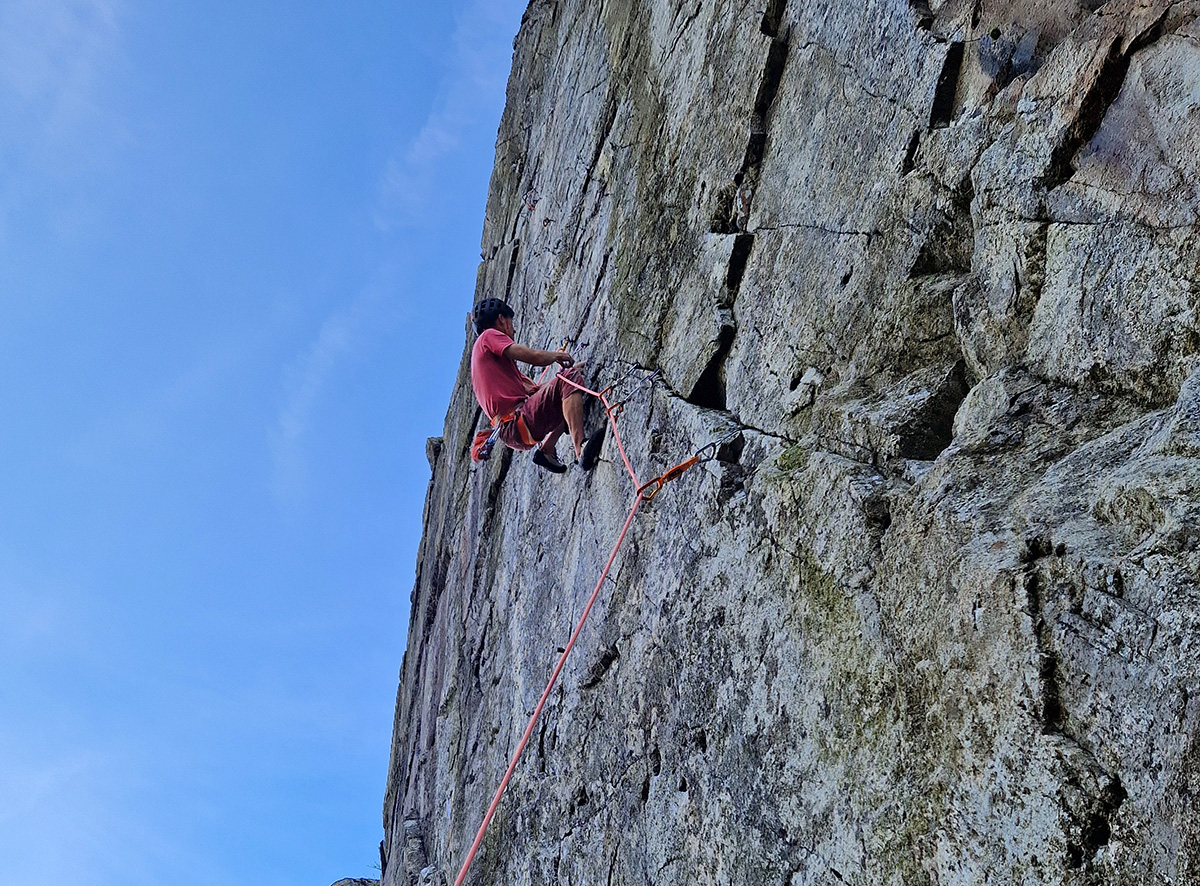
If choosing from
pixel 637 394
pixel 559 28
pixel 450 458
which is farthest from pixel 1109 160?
Answer: pixel 450 458

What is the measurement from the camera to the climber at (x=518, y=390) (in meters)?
8.41

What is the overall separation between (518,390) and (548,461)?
0.78 m

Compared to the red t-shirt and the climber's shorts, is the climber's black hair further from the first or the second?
the climber's shorts

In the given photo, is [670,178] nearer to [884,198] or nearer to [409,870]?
[884,198]

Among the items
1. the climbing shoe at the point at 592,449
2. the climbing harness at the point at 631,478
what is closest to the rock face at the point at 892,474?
the climbing harness at the point at 631,478

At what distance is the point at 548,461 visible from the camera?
27.9ft

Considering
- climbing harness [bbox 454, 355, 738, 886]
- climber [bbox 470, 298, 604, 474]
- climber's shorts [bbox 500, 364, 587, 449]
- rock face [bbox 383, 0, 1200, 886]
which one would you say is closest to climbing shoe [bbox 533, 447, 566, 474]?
climber [bbox 470, 298, 604, 474]

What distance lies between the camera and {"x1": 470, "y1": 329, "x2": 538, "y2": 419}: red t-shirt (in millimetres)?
8742

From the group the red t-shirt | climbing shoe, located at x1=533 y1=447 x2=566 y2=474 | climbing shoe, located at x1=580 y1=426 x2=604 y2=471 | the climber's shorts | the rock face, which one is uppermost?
the red t-shirt

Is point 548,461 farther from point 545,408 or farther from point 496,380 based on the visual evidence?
point 496,380

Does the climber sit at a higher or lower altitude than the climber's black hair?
lower

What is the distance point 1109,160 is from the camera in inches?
156

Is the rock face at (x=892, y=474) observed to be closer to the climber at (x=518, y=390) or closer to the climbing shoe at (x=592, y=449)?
the climbing shoe at (x=592, y=449)

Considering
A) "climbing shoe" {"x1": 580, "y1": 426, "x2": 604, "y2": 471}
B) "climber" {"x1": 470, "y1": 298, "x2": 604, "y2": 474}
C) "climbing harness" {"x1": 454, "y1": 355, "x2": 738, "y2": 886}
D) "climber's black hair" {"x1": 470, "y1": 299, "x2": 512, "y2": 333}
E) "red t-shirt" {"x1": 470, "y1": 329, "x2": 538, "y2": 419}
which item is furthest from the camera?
"climber's black hair" {"x1": 470, "y1": 299, "x2": 512, "y2": 333}
